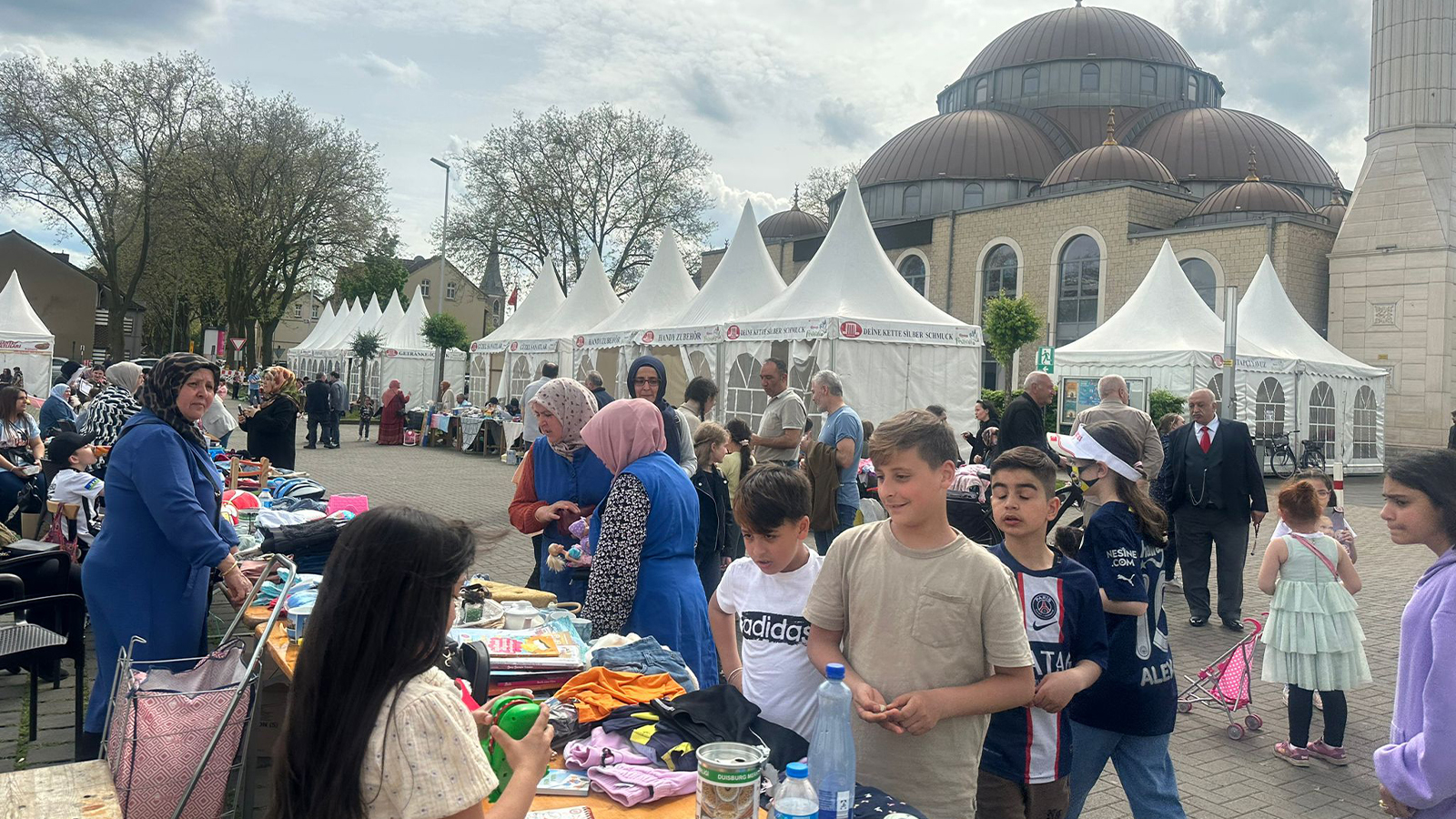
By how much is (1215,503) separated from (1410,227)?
91.8ft

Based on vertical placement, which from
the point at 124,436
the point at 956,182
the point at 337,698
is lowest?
the point at 337,698

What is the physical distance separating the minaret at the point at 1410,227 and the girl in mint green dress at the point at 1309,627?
2817 cm

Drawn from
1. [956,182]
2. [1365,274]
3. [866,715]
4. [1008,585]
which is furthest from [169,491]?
[956,182]

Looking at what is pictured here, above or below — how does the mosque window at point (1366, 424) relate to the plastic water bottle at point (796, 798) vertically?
above

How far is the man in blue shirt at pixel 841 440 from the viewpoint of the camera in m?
7.66

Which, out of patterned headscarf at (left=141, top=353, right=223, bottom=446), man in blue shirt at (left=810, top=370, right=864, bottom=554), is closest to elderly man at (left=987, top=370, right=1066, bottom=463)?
man in blue shirt at (left=810, top=370, right=864, bottom=554)

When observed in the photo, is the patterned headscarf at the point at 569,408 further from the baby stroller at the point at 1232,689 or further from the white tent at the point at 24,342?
the white tent at the point at 24,342

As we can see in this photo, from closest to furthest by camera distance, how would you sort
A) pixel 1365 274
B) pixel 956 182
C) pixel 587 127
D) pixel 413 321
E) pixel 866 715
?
pixel 866 715, pixel 1365 274, pixel 413 321, pixel 587 127, pixel 956 182

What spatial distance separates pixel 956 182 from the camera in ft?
146

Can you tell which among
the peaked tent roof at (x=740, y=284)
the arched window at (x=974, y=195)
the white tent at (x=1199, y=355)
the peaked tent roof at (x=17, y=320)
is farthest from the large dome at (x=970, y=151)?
the peaked tent roof at (x=17, y=320)

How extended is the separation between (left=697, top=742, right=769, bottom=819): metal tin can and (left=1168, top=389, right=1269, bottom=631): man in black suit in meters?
6.67

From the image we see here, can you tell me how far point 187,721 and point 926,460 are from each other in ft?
7.85

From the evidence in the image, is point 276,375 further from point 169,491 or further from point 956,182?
point 956,182

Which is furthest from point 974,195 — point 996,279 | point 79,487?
point 79,487
